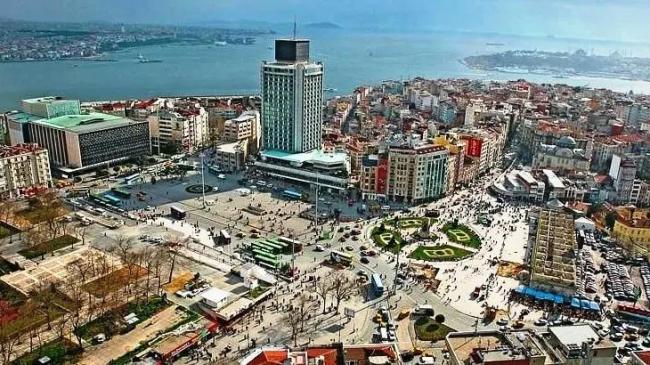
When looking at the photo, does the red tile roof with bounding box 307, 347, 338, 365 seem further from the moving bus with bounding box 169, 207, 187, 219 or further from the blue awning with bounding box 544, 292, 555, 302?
the moving bus with bounding box 169, 207, 187, 219

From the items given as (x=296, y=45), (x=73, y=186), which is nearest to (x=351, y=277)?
(x=296, y=45)

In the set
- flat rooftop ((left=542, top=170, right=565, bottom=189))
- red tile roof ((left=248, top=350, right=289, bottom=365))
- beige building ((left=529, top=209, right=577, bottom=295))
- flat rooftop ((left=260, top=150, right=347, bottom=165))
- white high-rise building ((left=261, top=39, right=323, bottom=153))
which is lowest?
beige building ((left=529, top=209, right=577, bottom=295))

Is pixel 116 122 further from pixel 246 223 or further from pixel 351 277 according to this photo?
pixel 351 277

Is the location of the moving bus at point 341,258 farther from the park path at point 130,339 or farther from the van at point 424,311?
the park path at point 130,339

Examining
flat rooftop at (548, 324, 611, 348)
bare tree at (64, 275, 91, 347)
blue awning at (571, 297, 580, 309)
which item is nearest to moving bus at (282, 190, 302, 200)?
bare tree at (64, 275, 91, 347)

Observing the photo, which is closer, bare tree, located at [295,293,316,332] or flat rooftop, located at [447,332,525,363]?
flat rooftop, located at [447,332,525,363]

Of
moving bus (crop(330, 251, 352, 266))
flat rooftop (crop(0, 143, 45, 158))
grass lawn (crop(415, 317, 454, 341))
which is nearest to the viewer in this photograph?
grass lawn (crop(415, 317, 454, 341))
